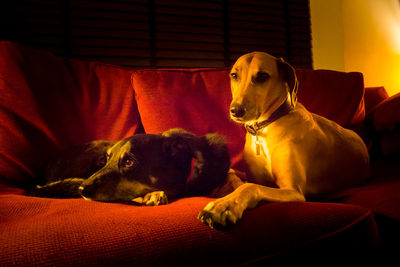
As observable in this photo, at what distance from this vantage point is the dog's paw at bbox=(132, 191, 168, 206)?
3.06 ft

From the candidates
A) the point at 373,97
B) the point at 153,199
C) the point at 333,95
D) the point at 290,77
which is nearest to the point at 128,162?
the point at 153,199

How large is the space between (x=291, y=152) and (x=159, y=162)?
0.57 meters

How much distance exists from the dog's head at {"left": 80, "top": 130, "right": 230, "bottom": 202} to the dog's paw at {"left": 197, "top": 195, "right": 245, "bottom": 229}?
0.27 m

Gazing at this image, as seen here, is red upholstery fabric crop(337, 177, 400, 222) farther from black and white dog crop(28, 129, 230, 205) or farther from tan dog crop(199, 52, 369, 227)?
black and white dog crop(28, 129, 230, 205)

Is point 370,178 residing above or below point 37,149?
below

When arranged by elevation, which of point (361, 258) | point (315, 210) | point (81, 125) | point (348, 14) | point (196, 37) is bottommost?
point (361, 258)

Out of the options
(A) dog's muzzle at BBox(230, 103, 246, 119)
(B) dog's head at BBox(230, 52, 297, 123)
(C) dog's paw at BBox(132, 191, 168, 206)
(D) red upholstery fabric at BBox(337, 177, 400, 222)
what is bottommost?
(D) red upholstery fabric at BBox(337, 177, 400, 222)

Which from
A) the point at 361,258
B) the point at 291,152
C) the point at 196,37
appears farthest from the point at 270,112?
the point at 196,37

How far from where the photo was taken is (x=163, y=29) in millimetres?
2887

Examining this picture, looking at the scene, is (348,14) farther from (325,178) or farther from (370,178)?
(325,178)

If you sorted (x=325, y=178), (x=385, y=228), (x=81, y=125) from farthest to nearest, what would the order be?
(x=81, y=125), (x=325, y=178), (x=385, y=228)

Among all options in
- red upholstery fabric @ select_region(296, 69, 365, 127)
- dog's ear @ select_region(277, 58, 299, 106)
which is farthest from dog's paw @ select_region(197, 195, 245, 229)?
red upholstery fabric @ select_region(296, 69, 365, 127)

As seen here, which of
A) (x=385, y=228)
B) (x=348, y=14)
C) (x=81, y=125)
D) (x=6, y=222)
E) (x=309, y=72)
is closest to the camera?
(x=6, y=222)

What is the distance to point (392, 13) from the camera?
3.34m
